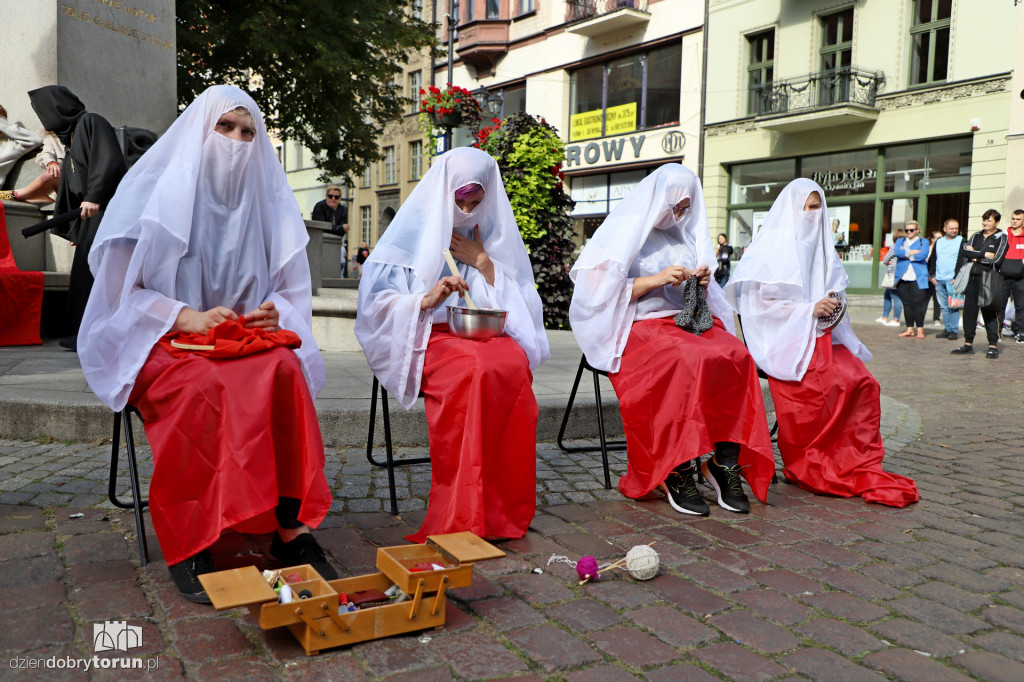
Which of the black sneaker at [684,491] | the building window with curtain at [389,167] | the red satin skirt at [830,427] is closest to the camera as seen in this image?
the black sneaker at [684,491]

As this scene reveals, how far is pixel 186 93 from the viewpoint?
14.6 meters

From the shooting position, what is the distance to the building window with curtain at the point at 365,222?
1682 inches

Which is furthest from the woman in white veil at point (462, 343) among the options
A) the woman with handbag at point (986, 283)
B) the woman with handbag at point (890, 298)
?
the woman with handbag at point (890, 298)

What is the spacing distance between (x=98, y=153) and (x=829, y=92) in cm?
1910

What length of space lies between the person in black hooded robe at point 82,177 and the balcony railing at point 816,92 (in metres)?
18.2

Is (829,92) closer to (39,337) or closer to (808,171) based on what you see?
(808,171)

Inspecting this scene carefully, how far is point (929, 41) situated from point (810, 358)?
1857 centimetres

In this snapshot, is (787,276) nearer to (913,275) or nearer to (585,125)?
(913,275)

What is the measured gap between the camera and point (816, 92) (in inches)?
845

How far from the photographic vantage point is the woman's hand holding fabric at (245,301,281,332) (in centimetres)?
314

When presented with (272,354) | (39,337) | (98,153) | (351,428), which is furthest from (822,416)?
(39,337)

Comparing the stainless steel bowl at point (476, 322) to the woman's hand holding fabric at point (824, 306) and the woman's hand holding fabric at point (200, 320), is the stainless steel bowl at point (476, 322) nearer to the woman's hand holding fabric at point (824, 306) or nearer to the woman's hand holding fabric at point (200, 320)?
the woman's hand holding fabric at point (200, 320)

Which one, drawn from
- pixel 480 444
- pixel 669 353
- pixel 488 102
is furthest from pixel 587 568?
pixel 488 102

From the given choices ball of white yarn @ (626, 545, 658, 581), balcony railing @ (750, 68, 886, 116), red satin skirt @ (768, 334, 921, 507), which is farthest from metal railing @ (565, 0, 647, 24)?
ball of white yarn @ (626, 545, 658, 581)
